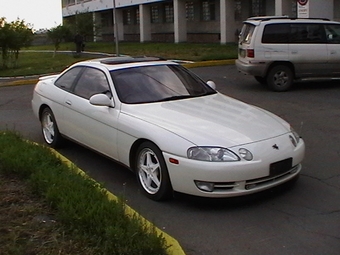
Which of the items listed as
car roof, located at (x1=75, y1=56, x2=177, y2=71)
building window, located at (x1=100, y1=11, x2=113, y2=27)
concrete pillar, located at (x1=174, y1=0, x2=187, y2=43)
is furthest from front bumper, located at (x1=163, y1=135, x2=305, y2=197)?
building window, located at (x1=100, y1=11, x2=113, y2=27)

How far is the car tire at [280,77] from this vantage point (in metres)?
13.3

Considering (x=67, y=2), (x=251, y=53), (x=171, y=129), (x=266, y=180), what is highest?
(x=67, y=2)

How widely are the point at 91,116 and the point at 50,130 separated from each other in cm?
164

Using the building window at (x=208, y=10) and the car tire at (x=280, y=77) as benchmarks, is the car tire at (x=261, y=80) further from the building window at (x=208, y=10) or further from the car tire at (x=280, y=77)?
the building window at (x=208, y=10)

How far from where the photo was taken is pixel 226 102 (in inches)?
257

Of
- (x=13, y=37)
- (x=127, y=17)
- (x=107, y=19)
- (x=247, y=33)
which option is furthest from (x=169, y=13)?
(x=247, y=33)

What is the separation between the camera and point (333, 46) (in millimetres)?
13266

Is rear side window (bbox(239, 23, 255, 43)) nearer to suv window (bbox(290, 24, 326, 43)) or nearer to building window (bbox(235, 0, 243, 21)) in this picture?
suv window (bbox(290, 24, 326, 43))

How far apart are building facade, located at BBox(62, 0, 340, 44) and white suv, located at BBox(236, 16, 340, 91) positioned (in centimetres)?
896

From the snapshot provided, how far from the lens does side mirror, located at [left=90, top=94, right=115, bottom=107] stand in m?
6.12

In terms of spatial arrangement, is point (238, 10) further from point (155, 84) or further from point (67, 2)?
point (67, 2)

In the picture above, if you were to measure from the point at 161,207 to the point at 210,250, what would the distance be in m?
1.13

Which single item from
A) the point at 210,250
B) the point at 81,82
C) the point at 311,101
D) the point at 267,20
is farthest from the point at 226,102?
the point at 267,20

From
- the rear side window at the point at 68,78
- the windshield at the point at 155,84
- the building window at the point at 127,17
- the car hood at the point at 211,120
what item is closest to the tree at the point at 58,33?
the building window at the point at 127,17
